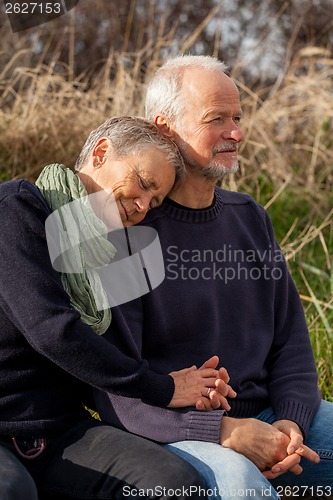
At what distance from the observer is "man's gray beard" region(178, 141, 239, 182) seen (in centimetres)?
303

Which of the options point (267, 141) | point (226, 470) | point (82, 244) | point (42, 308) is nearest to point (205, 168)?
point (82, 244)

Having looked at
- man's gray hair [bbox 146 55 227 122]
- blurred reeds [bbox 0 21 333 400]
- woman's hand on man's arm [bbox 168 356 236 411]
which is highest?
man's gray hair [bbox 146 55 227 122]

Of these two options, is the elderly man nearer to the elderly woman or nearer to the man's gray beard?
the man's gray beard

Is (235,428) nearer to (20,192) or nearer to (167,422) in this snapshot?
(167,422)

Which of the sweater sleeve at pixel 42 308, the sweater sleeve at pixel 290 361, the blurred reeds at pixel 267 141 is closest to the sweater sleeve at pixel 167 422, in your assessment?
the sweater sleeve at pixel 42 308

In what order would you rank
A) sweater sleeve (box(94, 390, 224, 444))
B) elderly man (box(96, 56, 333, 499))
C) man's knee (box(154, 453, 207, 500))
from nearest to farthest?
1. man's knee (box(154, 453, 207, 500))
2. sweater sleeve (box(94, 390, 224, 444))
3. elderly man (box(96, 56, 333, 499))

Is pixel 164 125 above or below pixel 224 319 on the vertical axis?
above

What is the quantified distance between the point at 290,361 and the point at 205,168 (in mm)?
Result: 752

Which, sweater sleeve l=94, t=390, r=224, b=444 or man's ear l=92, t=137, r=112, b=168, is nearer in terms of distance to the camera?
sweater sleeve l=94, t=390, r=224, b=444

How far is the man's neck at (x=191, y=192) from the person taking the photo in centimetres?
307

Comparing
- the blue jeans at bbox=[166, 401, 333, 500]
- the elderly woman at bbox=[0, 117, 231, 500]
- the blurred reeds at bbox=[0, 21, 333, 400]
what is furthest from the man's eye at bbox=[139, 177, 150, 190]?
the blurred reeds at bbox=[0, 21, 333, 400]

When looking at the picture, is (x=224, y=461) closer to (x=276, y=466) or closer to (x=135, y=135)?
(x=276, y=466)

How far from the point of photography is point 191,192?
3.07m

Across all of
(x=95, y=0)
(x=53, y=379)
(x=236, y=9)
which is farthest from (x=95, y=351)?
(x=236, y=9)
